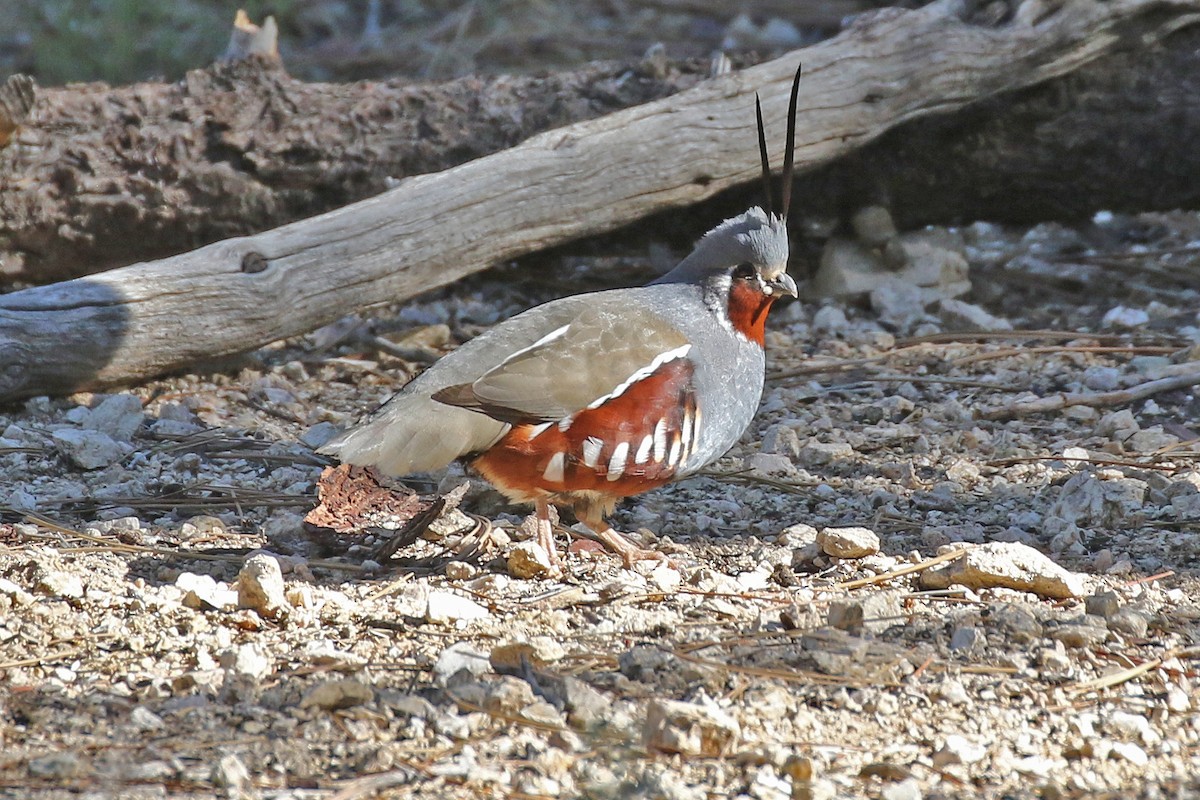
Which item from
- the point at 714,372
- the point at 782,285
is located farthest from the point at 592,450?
the point at 782,285

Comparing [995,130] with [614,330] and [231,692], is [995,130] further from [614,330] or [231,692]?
[231,692]

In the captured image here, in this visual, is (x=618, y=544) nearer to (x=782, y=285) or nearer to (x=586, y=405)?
(x=586, y=405)

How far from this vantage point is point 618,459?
4.05 meters

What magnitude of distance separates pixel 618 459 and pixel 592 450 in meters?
0.08

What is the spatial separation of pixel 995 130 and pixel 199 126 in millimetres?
3729

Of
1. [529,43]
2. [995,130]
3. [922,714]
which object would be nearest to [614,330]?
[922,714]

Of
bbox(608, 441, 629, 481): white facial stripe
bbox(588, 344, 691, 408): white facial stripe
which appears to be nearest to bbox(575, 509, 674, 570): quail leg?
bbox(608, 441, 629, 481): white facial stripe

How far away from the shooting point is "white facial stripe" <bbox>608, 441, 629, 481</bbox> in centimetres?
404

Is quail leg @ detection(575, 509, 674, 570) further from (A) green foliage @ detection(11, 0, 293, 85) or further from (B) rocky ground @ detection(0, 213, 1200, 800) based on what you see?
(A) green foliage @ detection(11, 0, 293, 85)

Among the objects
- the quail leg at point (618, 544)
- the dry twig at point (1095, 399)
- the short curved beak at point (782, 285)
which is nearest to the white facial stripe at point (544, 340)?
the quail leg at point (618, 544)

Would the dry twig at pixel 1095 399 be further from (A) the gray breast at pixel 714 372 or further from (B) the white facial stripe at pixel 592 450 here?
(B) the white facial stripe at pixel 592 450

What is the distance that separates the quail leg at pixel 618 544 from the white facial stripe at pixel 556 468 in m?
0.29

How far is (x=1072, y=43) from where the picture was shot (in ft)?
21.0

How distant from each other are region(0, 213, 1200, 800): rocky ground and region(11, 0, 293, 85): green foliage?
14.5 feet
